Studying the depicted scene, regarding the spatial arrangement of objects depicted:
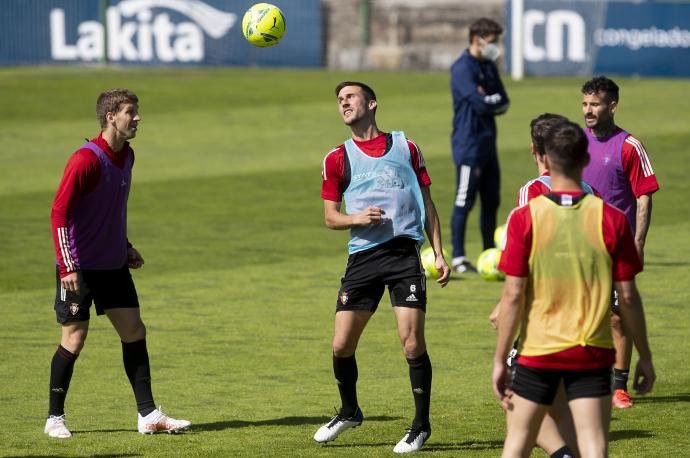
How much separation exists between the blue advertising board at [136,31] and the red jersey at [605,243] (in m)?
33.0

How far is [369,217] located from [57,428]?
245 centimetres

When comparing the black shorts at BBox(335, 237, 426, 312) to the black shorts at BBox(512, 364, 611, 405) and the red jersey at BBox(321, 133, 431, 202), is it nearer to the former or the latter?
the red jersey at BBox(321, 133, 431, 202)

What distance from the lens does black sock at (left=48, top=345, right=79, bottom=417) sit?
884cm

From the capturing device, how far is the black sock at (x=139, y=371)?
352 inches

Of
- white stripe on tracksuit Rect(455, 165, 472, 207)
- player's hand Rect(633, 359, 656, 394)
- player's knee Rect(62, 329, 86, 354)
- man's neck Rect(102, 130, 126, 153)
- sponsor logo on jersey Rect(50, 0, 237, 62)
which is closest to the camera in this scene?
player's hand Rect(633, 359, 656, 394)

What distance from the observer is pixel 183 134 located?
2839 cm

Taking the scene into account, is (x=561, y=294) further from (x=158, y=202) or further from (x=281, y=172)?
(x=281, y=172)

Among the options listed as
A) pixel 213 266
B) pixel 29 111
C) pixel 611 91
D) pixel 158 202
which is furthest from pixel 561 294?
pixel 29 111

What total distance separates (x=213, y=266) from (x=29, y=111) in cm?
1615

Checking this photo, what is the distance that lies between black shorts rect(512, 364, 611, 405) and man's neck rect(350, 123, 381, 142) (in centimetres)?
281

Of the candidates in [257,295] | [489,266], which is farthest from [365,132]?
[489,266]

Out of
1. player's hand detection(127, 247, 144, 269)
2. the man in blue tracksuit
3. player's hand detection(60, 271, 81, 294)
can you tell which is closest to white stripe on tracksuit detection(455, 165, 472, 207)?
the man in blue tracksuit

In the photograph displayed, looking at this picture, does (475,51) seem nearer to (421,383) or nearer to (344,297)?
(344,297)

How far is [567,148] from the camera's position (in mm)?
6086
